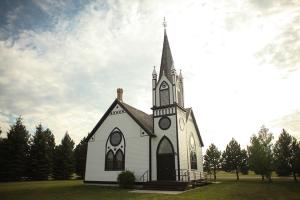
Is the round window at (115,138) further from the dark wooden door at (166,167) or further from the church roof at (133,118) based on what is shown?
the dark wooden door at (166,167)

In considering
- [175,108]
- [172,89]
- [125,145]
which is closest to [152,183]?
[125,145]

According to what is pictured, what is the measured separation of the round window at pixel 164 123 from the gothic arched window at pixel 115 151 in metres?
4.61

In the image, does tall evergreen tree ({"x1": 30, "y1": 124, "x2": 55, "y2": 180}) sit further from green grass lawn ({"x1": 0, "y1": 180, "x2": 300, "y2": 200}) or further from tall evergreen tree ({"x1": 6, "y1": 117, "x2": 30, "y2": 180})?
green grass lawn ({"x1": 0, "y1": 180, "x2": 300, "y2": 200})

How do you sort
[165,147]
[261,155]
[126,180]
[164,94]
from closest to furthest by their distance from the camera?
[126,180] < [165,147] < [164,94] < [261,155]

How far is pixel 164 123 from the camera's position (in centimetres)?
2383

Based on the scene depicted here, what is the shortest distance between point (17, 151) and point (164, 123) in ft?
90.4

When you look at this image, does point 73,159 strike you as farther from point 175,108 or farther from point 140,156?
point 175,108

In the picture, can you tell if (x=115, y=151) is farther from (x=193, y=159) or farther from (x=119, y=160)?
(x=193, y=159)

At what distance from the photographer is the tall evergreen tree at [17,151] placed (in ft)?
118

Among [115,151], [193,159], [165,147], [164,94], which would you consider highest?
[164,94]

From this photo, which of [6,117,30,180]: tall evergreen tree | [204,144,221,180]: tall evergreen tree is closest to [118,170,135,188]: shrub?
[6,117,30,180]: tall evergreen tree

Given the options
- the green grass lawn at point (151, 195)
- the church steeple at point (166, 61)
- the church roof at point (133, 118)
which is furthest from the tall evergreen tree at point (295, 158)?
the church steeple at point (166, 61)

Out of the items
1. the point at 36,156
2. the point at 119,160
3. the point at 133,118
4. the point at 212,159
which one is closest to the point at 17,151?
the point at 36,156

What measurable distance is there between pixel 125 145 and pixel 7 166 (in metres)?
23.1
